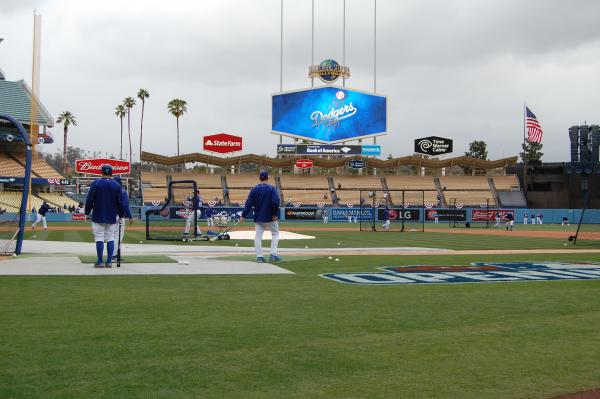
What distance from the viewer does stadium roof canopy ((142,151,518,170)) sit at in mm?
75438

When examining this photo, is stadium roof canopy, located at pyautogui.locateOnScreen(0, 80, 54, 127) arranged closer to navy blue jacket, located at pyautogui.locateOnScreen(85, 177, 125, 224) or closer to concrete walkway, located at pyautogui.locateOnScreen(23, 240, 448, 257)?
concrete walkway, located at pyautogui.locateOnScreen(23, 240, 448, 257)

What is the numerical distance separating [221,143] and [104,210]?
64492 millimetres

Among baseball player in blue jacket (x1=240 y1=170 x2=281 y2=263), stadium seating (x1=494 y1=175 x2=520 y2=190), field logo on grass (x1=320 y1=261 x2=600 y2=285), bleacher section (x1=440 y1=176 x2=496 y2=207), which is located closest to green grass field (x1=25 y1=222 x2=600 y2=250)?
baseball player in blue jacket (x1=240 y1=170 x2=281 y2=263)

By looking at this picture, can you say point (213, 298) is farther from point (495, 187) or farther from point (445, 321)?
point (495, 187)

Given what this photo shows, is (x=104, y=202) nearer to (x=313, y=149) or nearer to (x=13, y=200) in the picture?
(x=13, y=200)

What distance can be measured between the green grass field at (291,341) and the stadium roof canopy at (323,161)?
6625 centimetres

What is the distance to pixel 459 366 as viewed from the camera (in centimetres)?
525

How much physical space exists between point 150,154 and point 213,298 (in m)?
67.8

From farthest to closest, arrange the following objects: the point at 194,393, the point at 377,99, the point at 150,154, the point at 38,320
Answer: the point at 150,154 → the point at 377,99 → the point at 38,320 → the point at 194,393

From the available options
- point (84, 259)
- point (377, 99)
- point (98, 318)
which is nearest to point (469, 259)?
point (84, 259)

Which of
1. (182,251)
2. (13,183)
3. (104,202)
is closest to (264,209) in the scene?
(104,202)

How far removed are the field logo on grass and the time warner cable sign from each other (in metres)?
53.6

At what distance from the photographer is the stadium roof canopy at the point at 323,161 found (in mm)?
75438

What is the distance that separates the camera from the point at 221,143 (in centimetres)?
7631
